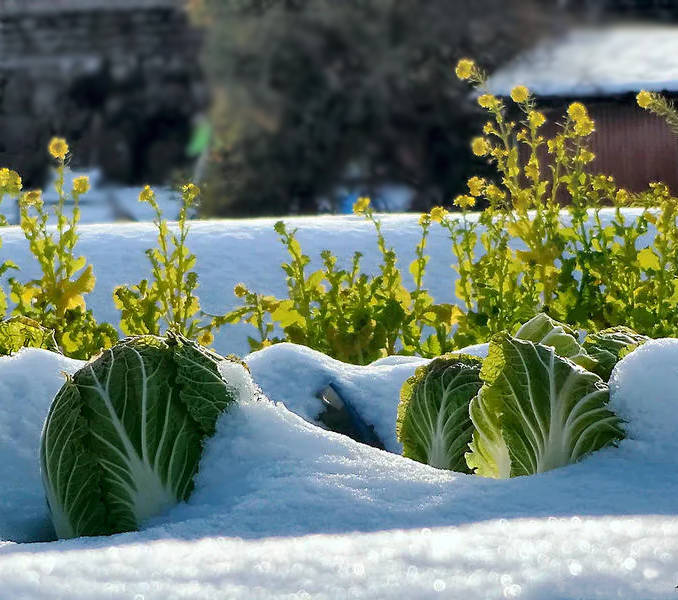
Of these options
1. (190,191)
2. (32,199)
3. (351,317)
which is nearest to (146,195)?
(190,191)

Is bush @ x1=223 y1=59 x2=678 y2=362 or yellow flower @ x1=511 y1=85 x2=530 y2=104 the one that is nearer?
bush @ x1=223 y1=59 x2=678 y2=362

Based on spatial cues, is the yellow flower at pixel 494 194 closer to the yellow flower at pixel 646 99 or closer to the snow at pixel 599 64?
the yellow flower at pixel 646 99

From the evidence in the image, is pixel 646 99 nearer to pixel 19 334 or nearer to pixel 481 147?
pixel 481 147

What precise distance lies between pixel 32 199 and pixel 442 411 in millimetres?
1828

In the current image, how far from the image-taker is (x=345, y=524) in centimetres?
95

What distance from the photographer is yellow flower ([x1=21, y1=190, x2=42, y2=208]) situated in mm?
2887

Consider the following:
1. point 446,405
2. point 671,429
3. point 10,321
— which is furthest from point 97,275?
point 671,429

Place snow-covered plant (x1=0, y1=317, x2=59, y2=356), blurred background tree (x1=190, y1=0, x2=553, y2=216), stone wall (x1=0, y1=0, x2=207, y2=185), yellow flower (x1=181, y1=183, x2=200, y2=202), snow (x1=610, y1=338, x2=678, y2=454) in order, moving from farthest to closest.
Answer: stone wall (x1=0, y1=0, x2=207, y2=185)
blurred background tree (x1=190, y1=0, x2=553, y2=216)
yellow flower (x1=181, y1=183, x2=200, y2=202)
snow-covered plant (x1=0, y1=317, x2=59, y2=356)
snow (x1=610, y1=338, x2=678, y2=454)

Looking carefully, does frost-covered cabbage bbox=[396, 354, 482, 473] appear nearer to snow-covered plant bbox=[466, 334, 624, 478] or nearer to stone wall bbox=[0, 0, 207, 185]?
snow-covered plant bbox=[466, 334, 624, 478]

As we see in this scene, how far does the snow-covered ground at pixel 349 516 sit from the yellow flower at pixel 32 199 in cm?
139

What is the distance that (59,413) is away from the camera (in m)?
1.21

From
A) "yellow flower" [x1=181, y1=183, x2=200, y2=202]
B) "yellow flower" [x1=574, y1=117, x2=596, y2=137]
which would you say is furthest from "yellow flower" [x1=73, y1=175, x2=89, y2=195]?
"yellow flower" [x1=574, y1=117, x2=596, y2=137]

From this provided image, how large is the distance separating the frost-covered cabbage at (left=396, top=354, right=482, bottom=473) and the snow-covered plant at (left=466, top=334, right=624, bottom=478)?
0.44ft

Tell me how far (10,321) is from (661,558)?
5.25ft
